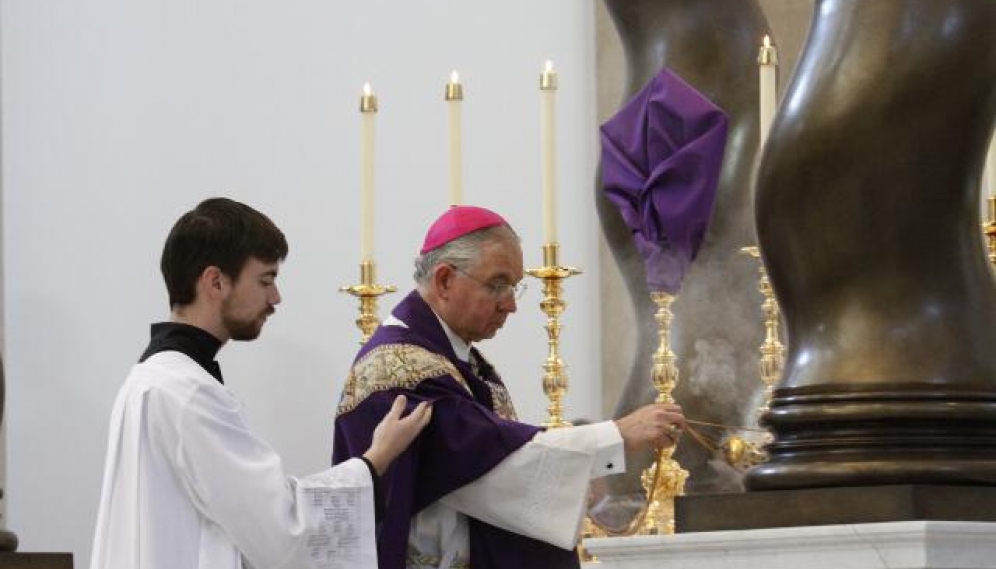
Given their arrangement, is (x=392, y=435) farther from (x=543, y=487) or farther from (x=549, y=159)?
(x=549, y=159)

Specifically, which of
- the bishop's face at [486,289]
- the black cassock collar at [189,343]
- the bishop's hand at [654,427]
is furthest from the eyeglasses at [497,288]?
the black cassock collar at [189,343]

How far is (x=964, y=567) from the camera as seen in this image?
162 inches

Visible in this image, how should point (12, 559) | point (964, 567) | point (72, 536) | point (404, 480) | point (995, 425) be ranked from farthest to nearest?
point (72, 536) < point (12, 559) < point (404, 480) < point (995, 425) < point (964, 567)

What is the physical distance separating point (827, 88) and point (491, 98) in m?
4.40

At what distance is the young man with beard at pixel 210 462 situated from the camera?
466 cm

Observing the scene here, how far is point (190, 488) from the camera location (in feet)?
15.4

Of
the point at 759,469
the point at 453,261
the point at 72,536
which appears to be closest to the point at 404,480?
the point at 453,261

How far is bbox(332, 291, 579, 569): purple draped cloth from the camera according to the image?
529 centimetres

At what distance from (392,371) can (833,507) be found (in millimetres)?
1326

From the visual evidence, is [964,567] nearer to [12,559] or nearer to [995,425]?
[995,425]

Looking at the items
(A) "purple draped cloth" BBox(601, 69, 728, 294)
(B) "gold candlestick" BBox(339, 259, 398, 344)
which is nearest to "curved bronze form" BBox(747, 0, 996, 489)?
(B) "gold candlestick" BBox(339, 259, 398, 344)

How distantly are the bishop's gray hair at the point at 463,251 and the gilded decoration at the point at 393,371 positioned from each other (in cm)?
21

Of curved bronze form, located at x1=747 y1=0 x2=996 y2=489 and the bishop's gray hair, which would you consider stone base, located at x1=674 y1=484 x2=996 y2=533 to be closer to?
curved bronze form, located at x1=747 y1=0 x2=996 y2=489

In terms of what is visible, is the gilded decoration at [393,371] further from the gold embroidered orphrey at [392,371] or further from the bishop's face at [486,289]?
the bishop's face at [486,289]
